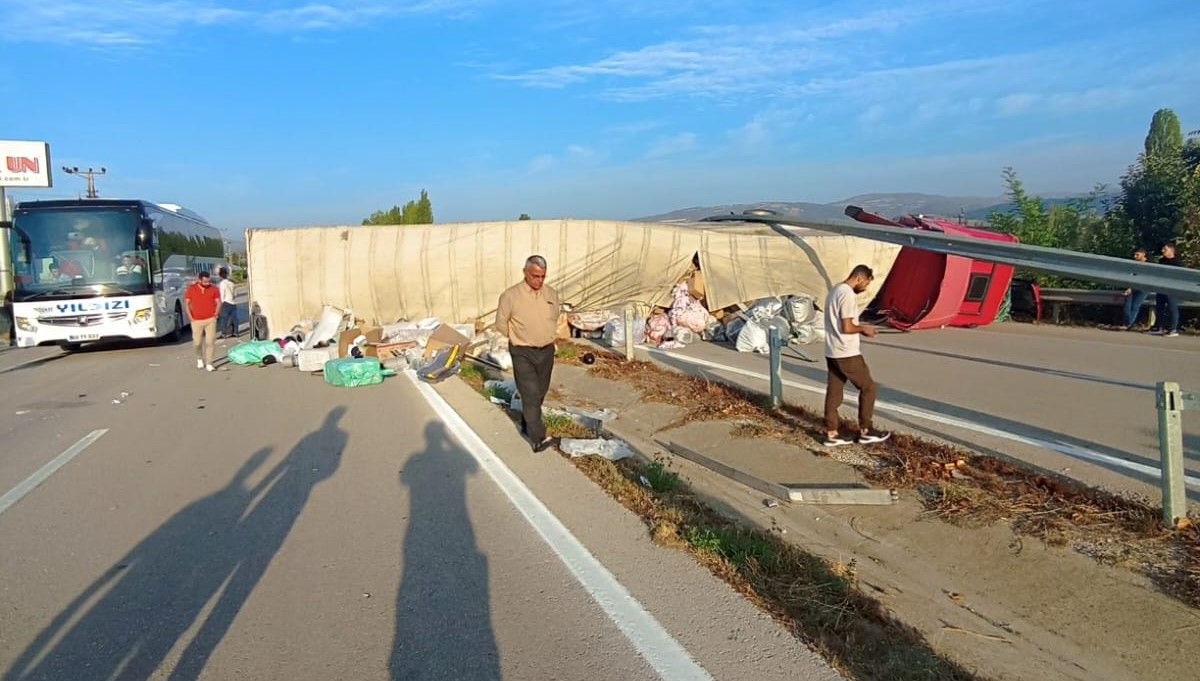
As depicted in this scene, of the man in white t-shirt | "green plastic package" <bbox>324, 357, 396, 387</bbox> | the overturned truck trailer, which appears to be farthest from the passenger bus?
the man in white t-shirt

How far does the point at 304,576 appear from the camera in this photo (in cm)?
492

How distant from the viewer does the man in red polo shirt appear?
1488cm

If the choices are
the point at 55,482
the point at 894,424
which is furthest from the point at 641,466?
the point at 55,482

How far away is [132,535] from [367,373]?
23.6 ft

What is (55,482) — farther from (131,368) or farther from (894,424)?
(131,368)

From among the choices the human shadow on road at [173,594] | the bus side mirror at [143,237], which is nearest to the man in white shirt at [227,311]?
the bus side mirror at [143,237]

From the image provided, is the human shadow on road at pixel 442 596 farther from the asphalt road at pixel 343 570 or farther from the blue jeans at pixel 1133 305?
the blue jeans at pixel 1133 305

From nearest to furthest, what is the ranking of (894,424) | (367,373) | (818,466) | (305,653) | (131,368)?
(305,653) < (818,466) < (894,424) < (367,373) < (131,368)

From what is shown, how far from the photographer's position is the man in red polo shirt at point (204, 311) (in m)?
14.9

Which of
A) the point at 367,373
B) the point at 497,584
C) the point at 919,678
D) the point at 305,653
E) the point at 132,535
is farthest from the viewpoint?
the point at 367,373

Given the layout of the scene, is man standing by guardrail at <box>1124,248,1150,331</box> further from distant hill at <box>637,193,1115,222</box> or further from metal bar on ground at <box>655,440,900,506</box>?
metal bar on ground at <box>655,440,900,506</box>

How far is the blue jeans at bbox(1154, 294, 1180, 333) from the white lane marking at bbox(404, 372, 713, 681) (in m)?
13.6

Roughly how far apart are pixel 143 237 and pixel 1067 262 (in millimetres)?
18132

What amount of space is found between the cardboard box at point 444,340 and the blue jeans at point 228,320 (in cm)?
866
